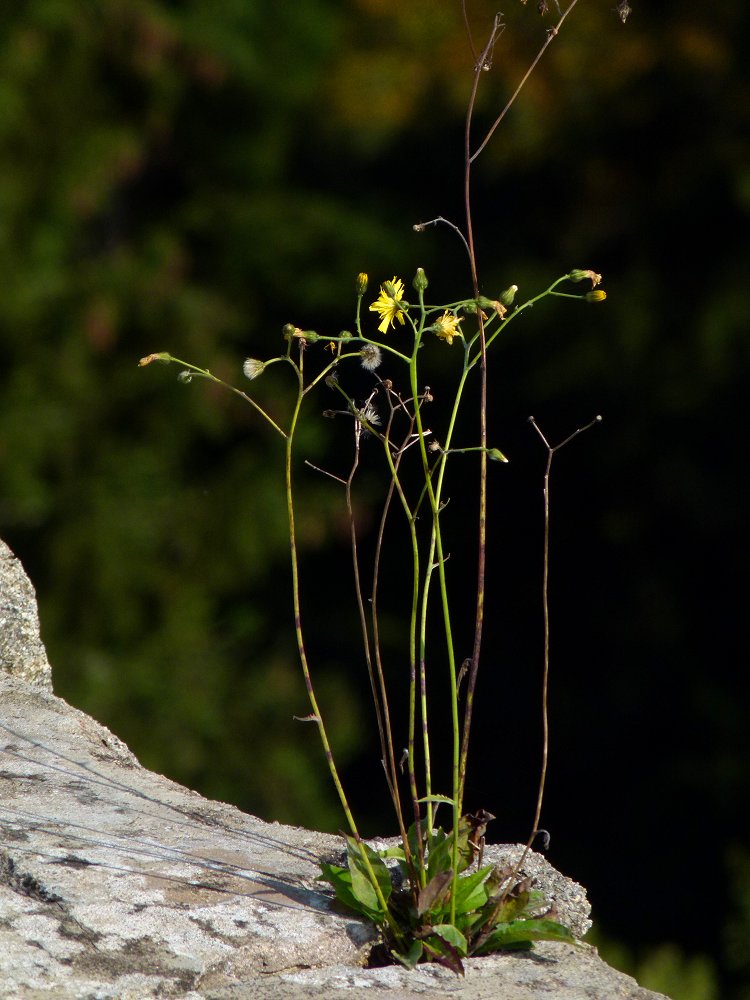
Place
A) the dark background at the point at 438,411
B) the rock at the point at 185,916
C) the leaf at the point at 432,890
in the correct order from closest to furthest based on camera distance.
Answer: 1. the rock at the point at 185,916
2. the leaf at the point at 432,890
3. the dark background at the point at 438,411

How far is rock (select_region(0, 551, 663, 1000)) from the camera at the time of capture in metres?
1.24

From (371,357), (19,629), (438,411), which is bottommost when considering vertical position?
(19,629)

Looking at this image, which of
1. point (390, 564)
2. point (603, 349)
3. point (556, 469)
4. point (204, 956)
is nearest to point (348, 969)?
point (204, 956)

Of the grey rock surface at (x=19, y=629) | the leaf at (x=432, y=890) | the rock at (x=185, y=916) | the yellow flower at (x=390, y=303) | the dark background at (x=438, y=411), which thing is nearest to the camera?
the rock at (x=185, y=916)

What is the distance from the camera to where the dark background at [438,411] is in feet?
24.6

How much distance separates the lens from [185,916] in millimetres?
1322

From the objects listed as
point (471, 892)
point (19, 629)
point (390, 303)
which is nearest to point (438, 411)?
point (19, 629)

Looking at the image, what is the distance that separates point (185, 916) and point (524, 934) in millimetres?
347

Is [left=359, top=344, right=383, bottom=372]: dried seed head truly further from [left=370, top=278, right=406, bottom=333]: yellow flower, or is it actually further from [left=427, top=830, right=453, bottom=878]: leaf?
[left=427, top=830, right=453, bottom=878]: leaf

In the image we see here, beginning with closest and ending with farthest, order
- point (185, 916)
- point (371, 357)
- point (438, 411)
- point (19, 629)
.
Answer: point (185, 916) → point (371, 357) → point (19, 629) → point (438, 411)

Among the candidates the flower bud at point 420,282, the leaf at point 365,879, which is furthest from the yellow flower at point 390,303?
the leaf at point 365,879

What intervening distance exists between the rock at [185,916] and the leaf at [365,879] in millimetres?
29

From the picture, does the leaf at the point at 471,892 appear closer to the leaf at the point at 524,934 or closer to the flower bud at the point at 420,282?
the leaf at the point at 524,934

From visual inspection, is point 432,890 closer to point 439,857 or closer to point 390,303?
point 439,857
